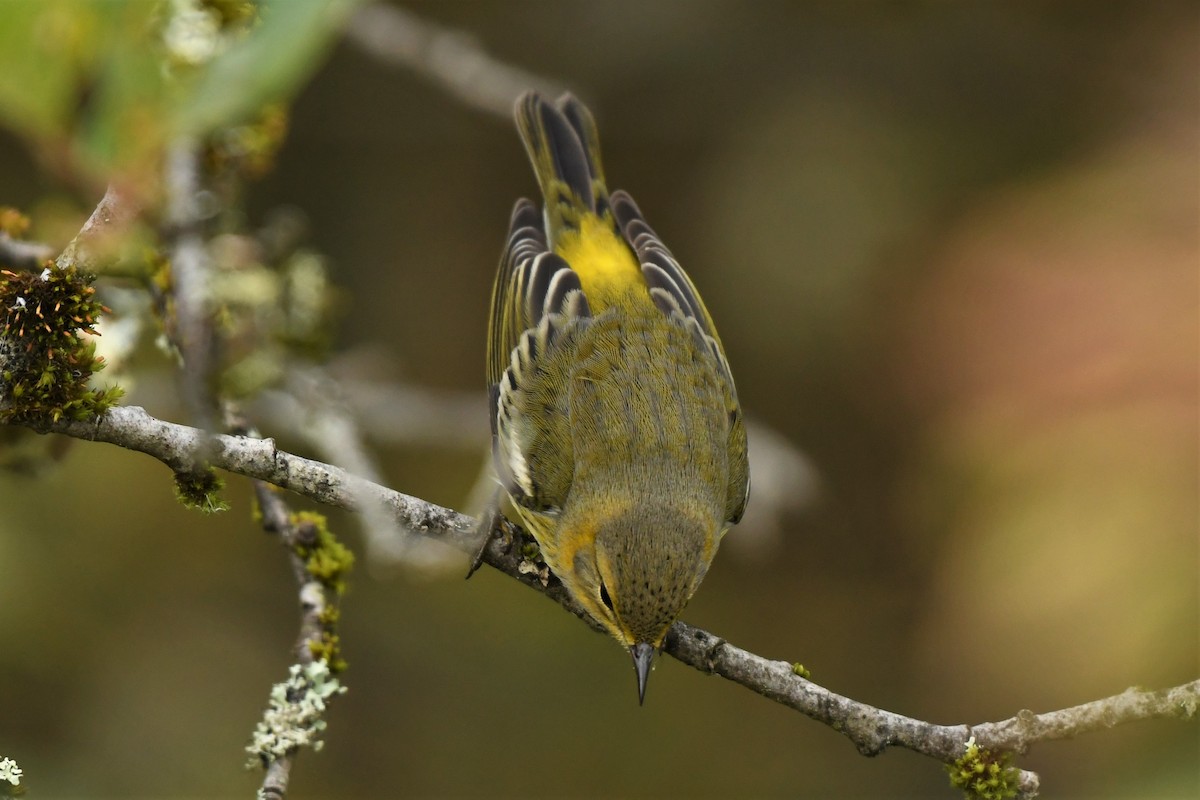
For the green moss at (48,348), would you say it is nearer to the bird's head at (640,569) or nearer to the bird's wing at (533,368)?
the bird's head at (640,569)

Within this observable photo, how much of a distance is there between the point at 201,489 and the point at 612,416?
76.6 inches

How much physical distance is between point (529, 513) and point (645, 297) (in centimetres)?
115

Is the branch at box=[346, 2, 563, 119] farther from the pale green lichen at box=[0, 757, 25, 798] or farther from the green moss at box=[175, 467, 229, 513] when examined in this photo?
the pale green lichen at box=[0, 757, 25, 798]

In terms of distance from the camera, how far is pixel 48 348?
2742 mm

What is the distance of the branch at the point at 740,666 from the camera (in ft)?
9.32

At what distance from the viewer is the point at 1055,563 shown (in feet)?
15.7

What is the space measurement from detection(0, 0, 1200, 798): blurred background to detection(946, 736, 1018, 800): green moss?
1074 millimetres

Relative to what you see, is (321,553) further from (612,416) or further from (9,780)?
(612,416)

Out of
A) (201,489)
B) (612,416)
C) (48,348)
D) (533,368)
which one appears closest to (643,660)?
(612,416)

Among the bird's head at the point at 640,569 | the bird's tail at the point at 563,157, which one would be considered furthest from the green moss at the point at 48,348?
the bird's tail at the point at 563,157

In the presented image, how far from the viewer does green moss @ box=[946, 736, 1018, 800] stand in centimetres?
306

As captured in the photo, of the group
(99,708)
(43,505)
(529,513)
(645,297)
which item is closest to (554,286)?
(645,297)

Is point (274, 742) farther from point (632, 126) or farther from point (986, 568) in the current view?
point (632, 126)

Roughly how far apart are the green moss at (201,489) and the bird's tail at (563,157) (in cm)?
291
